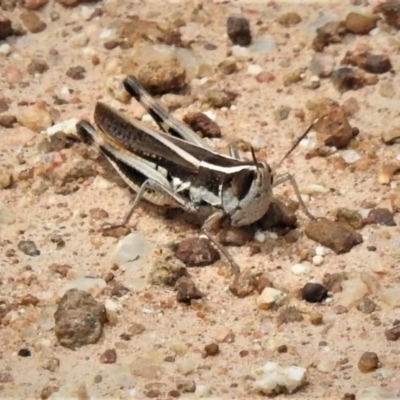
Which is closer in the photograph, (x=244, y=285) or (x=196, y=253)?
(x=244, y=285)

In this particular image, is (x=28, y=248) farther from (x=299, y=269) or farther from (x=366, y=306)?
(x=366, y=306)

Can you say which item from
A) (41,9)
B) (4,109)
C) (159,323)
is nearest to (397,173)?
(159,323)

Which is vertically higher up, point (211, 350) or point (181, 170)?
point (181, 170)

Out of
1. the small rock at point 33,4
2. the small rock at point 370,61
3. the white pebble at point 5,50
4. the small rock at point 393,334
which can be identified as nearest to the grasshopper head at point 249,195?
the small rock at point 393,334

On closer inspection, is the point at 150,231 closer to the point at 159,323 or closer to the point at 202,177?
the point at 202,177

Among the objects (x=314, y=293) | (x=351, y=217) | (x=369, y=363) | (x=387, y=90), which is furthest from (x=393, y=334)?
(x=387, y=90)

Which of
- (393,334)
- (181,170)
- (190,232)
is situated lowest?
(190,232)

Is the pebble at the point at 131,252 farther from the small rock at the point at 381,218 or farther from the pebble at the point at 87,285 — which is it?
the small rock at the point at 381,218
